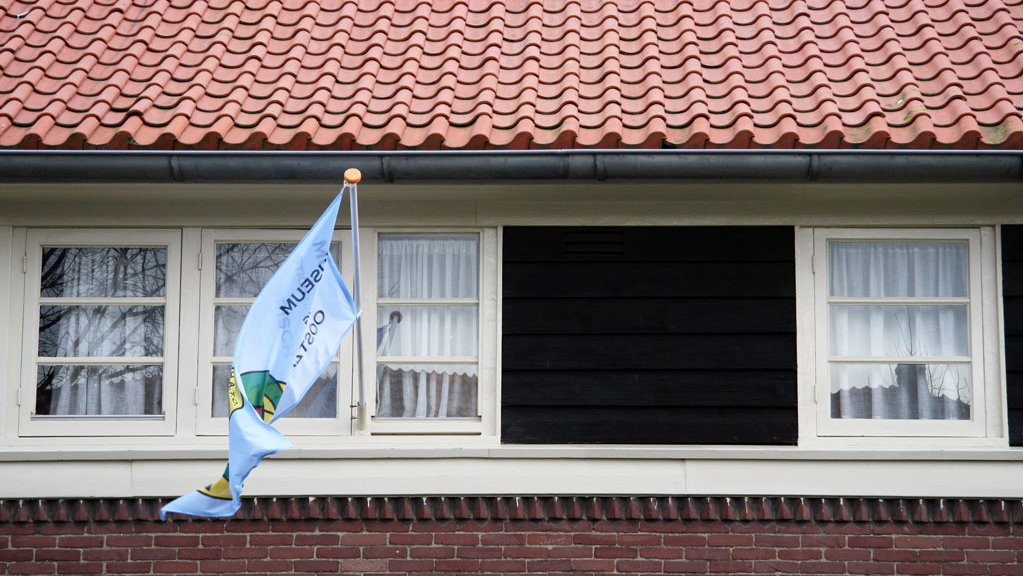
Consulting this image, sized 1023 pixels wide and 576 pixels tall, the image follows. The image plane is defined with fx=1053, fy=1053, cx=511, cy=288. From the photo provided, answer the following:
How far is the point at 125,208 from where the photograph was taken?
5.95 m

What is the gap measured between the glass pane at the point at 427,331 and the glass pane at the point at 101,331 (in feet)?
4.20

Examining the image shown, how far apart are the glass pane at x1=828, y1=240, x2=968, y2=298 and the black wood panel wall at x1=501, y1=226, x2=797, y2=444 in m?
0.33

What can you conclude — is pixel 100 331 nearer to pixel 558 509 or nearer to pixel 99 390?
pixel 99 390

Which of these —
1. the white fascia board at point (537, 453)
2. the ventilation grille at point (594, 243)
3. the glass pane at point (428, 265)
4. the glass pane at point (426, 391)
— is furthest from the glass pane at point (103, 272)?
the ventilation grille at point (594, 243)

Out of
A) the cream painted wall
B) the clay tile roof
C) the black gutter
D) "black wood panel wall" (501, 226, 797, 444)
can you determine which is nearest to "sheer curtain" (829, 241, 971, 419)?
the cream painted wall

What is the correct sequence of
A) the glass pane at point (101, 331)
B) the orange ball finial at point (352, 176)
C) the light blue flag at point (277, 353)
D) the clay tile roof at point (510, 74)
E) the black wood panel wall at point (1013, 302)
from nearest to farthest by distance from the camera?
the light blue flag at point (277, 353) → the orange ball finial at point (352, 176) → the clay tile roof at point (510, 74) → the black wood panel wall at point (1013, 302) → the glass pane at point (101, 331)

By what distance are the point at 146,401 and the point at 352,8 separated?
114 inches

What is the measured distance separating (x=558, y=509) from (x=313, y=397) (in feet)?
4.96

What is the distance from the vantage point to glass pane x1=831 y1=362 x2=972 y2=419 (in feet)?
19.3

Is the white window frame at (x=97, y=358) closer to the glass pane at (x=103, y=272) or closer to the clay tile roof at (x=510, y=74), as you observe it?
the glass pane at (x=103, y=272)

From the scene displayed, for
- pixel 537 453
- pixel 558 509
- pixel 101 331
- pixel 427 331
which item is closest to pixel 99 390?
pixel 101 331

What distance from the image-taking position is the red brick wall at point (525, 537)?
5.66 meters

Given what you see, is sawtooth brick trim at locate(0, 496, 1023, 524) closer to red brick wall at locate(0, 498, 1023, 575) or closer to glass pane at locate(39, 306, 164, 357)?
red brick wall at locate(0, 498, 1023, 575)

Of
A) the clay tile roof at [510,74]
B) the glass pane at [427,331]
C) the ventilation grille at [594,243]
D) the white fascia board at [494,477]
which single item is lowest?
the white fascia board at [494,477]
